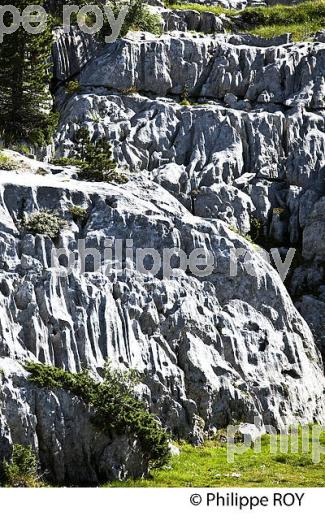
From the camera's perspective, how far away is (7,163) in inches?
1793

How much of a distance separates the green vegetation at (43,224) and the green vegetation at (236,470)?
1320cm

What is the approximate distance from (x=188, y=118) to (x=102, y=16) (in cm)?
1419

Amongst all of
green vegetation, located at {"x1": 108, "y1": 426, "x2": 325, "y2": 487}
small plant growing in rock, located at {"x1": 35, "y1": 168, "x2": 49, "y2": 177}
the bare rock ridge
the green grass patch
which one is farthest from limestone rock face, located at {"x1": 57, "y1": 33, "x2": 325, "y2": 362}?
green vegetation, located at {"x1": 108, "y1": 426, "x2": 325, "y2": 487}

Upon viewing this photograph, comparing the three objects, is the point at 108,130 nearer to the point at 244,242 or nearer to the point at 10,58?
the point at 10,58

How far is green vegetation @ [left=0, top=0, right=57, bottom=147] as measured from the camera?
5359 cm

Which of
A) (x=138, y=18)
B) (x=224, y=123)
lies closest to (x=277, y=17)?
(x=138, y=18)

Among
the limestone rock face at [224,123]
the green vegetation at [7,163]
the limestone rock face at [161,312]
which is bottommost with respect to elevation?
the limestone rock face at [161,312]

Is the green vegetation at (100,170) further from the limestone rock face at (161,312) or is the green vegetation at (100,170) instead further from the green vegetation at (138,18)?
the green vegetation at (138,18)

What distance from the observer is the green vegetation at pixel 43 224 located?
4059cm

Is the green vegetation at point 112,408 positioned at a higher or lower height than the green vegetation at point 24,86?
lower

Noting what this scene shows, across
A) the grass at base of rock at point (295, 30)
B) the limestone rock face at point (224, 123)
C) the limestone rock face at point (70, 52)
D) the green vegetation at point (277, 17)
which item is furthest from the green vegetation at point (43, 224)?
the green vegetation at point (277, 17)

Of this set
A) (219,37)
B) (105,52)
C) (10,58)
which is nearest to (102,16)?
(105,52)

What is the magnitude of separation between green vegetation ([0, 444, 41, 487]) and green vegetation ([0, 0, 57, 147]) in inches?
1094

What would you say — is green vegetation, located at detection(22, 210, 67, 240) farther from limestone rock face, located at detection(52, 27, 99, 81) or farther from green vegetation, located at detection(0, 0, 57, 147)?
limestone rock face, located at detection(52, 27, 99, 81)
